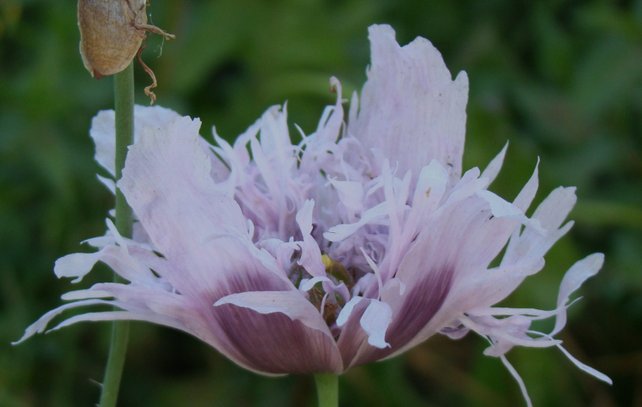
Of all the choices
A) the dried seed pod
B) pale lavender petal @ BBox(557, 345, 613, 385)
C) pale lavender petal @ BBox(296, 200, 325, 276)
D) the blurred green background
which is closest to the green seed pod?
the dried seed pod

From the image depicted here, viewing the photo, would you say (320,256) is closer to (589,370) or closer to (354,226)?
(354,226)

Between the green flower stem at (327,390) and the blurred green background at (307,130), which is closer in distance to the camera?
the green flower stem at (327,390)

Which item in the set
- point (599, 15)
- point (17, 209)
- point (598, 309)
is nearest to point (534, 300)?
point (598, 309)

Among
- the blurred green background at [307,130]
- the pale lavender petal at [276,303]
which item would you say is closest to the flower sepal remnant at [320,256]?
the pale lavender petal at [276,303]

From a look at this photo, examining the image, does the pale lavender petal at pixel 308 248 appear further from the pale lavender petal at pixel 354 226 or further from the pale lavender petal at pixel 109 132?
the pale lavender petal at pixel 109 132

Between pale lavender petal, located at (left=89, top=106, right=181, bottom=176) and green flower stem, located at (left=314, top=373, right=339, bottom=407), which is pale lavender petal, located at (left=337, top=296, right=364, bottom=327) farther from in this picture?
pale lavender petal, located at (left=89, top=106, right=181, bottom=176)

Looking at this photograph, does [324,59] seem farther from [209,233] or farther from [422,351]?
[209,233]

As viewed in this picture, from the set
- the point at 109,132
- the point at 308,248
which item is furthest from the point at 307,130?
the point at 308,248
